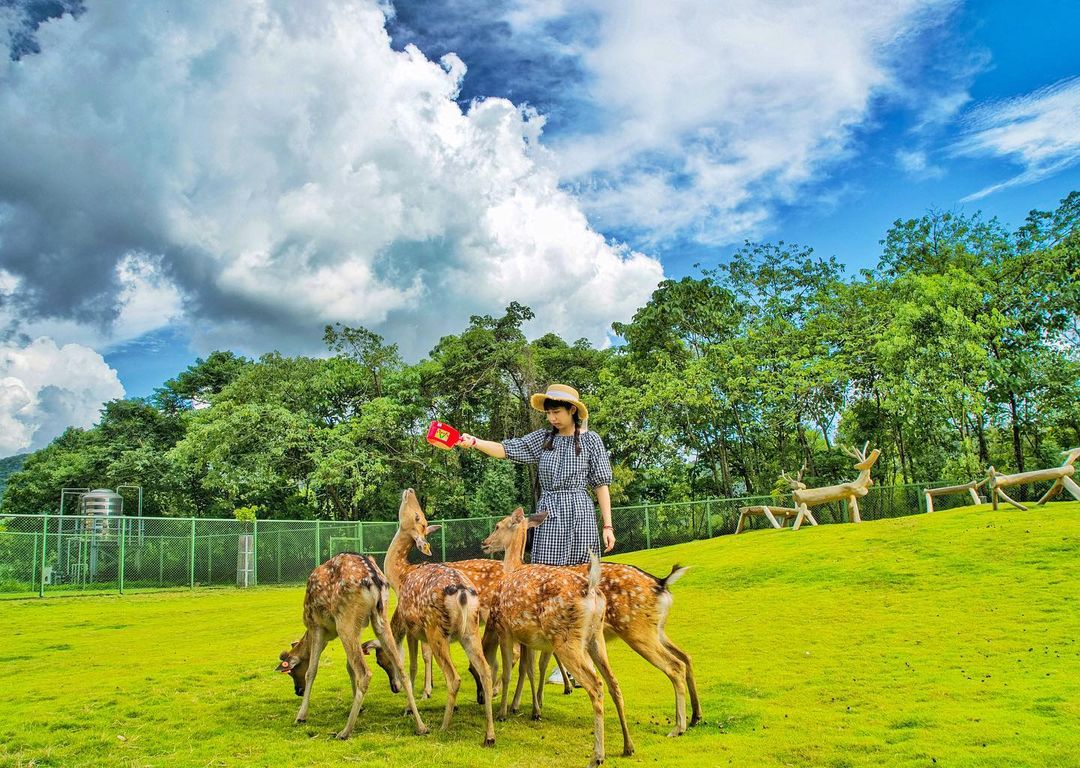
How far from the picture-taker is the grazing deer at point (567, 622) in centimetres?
509

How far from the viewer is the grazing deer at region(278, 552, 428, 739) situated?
5.71m

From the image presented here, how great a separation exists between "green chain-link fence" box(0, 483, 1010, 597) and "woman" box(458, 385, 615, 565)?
15510 millimetres

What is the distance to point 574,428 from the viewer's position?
23.2ft

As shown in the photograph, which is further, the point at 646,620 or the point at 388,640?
the point at 388,640

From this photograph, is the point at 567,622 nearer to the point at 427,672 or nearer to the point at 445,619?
the point at 445,619

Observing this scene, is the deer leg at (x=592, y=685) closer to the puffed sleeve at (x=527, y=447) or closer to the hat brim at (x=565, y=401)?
the puffed sleeve at (x=527, y=447)

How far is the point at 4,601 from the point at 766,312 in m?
27.1

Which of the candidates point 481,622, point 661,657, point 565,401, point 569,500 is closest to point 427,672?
point 481,622

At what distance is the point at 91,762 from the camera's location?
4926 mm

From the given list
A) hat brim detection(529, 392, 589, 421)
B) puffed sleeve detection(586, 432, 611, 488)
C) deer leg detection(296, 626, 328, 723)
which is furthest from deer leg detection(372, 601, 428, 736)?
hat brim detection(529, 392, 589, 421)

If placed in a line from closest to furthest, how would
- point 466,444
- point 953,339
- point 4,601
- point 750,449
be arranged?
point 466,444 < point 4,601 < point 953,339 < point 750,449

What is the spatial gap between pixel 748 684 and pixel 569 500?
2.49 m

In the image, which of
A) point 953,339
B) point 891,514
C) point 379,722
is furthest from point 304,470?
point 379,722

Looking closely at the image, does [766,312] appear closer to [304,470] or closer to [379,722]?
[304,470]
